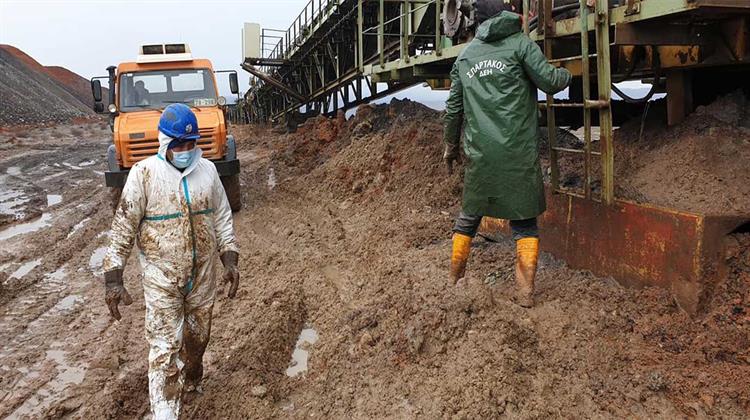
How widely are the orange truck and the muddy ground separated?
177 centimetres

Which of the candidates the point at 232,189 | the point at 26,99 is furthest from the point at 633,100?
the point at 26,99

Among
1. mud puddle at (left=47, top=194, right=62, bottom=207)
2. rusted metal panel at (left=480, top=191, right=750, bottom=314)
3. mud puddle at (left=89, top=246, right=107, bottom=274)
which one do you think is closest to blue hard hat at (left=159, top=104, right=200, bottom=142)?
rusted metal panel at (left=480, top=191, right=750, bottom=314)

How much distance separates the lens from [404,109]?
11906 millimetres

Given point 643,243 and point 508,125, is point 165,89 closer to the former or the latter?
point 508,125

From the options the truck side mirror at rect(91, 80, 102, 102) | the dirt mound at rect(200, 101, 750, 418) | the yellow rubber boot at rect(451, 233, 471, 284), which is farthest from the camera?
the truck side mirror at rect(91, 80, 102, 102)

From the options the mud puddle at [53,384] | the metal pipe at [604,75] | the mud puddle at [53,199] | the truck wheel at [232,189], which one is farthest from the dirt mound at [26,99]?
the metal pipe at [604,75]

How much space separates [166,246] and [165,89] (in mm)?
6750

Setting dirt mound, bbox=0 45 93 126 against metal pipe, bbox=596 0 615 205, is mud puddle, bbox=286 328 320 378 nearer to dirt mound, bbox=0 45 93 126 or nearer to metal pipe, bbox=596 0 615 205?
metal pipe, bbox=596 0 615 205

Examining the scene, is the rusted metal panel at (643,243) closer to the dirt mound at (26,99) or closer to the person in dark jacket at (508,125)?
the person in dark jacket at (508,125)

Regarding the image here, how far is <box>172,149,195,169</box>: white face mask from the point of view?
133 inches

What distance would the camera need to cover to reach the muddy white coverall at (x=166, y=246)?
3328mm

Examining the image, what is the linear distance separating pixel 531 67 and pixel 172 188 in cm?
236

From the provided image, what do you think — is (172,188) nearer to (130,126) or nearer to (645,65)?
(645,65)

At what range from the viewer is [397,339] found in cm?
397
